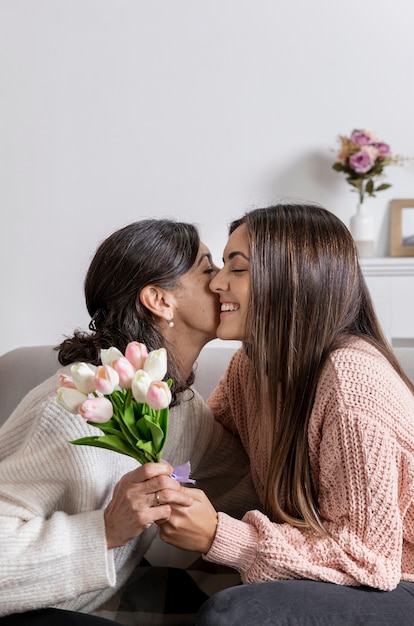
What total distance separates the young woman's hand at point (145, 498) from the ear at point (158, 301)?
494mm

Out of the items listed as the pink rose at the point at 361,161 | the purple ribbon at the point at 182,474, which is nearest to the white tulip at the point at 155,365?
the purple ribbon at the point at 182,474

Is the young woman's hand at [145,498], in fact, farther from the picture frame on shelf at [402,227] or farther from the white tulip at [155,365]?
the picture frame on shelf at [402,227]

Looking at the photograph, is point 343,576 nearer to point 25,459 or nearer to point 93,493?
point 93,493

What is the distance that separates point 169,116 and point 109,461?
2.72 meters

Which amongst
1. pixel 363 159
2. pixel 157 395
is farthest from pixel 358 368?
pixel 363 159

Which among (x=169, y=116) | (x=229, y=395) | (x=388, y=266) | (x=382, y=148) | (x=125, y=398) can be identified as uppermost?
(x=169, y=116)

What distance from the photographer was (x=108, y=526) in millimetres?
1501

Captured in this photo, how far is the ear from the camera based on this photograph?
1849 mm

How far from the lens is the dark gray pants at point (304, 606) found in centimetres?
138

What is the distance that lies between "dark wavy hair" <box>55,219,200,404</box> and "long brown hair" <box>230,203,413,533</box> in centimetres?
21

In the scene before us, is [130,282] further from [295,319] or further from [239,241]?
[295,319]

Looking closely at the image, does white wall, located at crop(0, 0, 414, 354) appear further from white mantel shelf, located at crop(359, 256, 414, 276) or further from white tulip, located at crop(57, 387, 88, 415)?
white tulip, located at crop(57, 387, 88, 415)

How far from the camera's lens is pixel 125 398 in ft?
4.41

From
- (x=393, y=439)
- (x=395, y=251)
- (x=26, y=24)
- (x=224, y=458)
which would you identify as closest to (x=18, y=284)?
(x=26, y=24)
